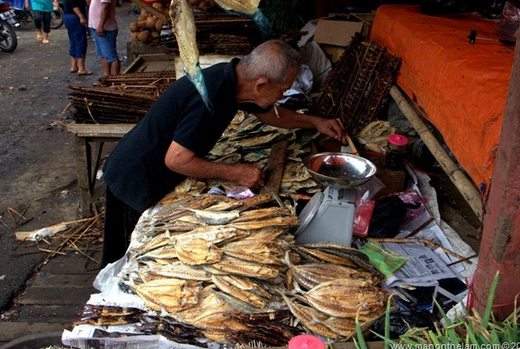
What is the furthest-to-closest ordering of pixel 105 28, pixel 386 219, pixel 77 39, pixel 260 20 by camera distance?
pixel 77 39 < pixel 105 28 < pixel 386 219 < pixel 260 20

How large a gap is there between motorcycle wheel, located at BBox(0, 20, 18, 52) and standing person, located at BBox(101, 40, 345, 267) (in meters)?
10.3

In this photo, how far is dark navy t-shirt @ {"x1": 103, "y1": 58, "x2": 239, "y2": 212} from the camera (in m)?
2.73

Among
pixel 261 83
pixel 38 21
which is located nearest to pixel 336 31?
pixel 261 83

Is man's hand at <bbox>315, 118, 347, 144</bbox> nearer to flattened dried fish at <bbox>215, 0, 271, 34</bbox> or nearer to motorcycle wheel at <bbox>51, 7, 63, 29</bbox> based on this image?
flattened dried fish at <bbox>215, 0, 271, 34</bbox>

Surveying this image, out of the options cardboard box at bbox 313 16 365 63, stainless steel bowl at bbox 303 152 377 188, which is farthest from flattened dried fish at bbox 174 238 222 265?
cardboard box at bbox 313 16 365 63

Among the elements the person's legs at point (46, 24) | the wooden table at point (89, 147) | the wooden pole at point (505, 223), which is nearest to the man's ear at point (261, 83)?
the wooden pole at point (505, 223)

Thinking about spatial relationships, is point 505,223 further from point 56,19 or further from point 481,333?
point 56,19

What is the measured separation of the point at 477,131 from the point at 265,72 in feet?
3.73

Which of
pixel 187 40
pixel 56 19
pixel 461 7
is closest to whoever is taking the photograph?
pixel 187 40

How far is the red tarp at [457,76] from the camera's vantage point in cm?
255

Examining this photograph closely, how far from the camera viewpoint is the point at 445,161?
3059 mm

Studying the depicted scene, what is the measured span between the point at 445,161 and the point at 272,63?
1231 mm

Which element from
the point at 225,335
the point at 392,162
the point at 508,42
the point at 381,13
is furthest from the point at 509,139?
the point at 381,13

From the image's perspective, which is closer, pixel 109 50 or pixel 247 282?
pixel 247 282
